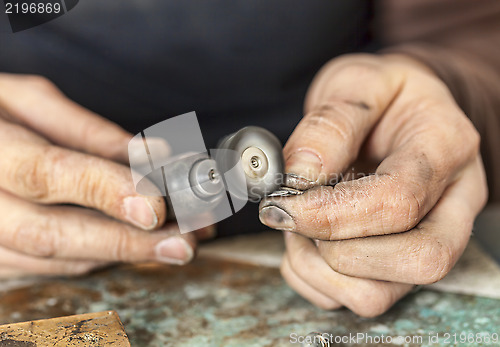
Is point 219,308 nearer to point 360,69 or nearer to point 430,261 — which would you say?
point 430,261

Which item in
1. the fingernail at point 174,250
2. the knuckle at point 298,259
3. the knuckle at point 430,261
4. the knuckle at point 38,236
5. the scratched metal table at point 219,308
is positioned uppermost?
the knuckle at point 430,261

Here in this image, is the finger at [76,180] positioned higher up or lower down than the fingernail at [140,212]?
higher up

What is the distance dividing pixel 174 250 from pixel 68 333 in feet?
0.99

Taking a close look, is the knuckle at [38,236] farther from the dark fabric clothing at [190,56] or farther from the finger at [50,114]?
the dark fabric clothing at [190,56]

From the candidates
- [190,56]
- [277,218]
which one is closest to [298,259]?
[277,218]

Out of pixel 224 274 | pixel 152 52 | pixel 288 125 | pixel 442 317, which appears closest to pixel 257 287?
pixel 224 274

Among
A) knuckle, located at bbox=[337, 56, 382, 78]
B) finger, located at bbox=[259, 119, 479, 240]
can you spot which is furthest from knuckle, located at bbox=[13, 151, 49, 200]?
knuckle, located at bbox=[337, 56, 382, 78]

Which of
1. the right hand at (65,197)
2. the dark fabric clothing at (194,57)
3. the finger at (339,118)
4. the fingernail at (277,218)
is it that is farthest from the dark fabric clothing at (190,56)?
the fingernail at (277,218)

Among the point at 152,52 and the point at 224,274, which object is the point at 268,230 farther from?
the point at 152,52

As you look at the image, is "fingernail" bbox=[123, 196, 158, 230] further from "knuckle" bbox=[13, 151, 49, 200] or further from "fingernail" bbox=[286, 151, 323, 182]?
"fingernail" bbox=[286, 151, 323, 182]

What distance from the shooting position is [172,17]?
1142 millimetres

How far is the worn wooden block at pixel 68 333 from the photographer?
61 centimetres

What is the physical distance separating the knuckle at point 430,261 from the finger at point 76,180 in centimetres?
42

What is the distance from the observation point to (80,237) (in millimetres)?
915
